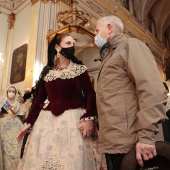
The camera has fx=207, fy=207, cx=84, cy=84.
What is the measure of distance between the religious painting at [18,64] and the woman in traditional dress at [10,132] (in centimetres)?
196

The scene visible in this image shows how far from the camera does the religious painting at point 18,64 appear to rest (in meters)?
6.54

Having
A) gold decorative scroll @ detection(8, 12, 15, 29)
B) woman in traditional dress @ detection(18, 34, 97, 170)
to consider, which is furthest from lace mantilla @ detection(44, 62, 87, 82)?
gold decorative scroll @ detection(8, 12, 15, 29)

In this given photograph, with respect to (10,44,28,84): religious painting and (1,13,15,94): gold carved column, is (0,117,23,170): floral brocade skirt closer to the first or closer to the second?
(10,44,28,84): religious painting

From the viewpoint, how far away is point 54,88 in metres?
2.03

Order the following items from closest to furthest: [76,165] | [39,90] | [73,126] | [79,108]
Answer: [76,165] < [73,126] < [79,108] < [39,90]

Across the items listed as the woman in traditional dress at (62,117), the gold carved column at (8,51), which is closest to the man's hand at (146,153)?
the woman in traditional dress at (62,117)

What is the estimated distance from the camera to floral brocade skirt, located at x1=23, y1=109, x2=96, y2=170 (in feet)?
5.43

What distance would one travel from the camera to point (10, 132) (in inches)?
161

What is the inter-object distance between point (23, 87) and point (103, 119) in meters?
5.25

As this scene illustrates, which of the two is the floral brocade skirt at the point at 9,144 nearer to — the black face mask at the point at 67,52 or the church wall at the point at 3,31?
the black face mask at the point at 67,52

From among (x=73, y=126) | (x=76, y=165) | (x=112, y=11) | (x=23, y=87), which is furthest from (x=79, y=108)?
(x=112, y=11)

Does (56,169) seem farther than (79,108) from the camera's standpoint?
No

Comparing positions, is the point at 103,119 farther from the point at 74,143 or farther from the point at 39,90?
the point at 39,90

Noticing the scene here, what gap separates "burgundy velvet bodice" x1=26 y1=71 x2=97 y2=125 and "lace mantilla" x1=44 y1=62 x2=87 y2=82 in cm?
3
